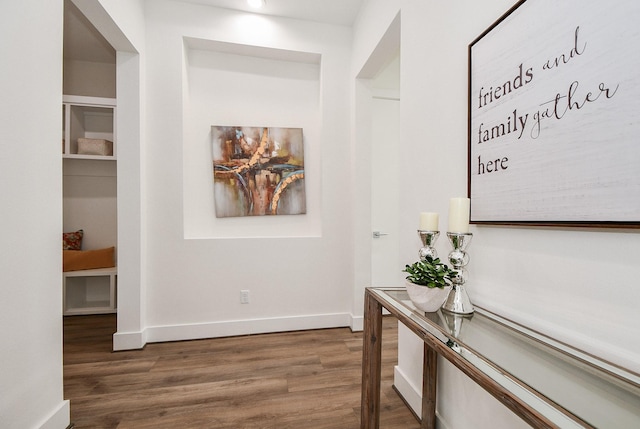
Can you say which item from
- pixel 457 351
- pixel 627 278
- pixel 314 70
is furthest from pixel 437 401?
pixel 314 70

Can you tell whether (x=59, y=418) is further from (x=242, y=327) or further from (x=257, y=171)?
(x=257, y=171)

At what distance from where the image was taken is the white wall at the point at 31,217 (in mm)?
1077

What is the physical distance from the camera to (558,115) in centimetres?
76

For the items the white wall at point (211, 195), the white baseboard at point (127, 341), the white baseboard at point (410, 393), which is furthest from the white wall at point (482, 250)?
the white baseboard at point (127, 341)

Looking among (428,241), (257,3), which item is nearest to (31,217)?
(428,241)

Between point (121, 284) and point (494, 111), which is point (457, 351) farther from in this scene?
point (121, 284)

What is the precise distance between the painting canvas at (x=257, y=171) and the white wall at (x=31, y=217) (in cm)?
122

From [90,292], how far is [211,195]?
6.27 ft

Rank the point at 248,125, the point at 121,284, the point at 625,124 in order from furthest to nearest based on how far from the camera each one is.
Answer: the point at 248,125
the point at 121,284
the point at 625,124

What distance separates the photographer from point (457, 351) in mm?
696

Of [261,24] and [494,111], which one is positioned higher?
[261,24]

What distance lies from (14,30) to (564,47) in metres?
1.93

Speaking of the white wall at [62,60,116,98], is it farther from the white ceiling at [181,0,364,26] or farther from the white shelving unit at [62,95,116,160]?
the white ceiling at [181,0,364,26]

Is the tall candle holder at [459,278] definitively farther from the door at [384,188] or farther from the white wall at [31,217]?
the door at [384,188]
